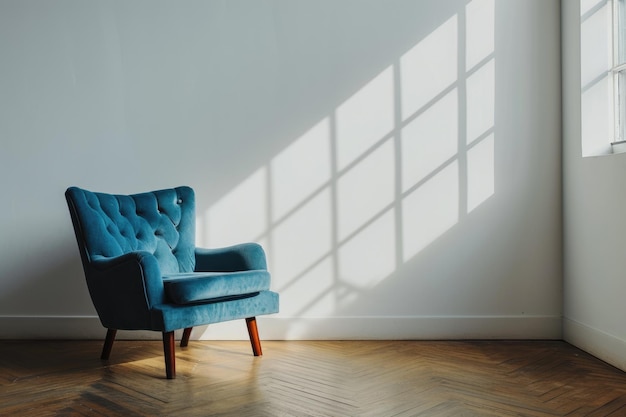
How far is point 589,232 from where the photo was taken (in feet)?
12.2

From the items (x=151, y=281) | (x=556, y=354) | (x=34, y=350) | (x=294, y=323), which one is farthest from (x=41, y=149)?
(x=556, y=354)

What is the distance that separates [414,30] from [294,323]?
2040mm

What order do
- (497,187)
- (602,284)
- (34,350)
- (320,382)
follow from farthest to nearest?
(497,187), (34,350), (602,284), (320,382)

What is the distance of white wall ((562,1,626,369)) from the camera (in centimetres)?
335

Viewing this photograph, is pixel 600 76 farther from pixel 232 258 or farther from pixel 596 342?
pixel 232 258

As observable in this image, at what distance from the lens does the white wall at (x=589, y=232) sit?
3348 mm

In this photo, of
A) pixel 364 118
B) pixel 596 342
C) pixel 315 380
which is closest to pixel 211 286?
pixel 315 380

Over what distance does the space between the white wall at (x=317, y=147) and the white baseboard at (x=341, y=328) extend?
0.04 ft

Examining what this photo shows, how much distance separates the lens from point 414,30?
4.18 m

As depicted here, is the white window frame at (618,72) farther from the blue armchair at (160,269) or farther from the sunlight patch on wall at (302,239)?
the blue armchair at (160,269)

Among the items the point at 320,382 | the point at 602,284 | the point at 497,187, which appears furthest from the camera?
the point at 497,187

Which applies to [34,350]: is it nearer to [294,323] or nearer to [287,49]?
[294,323]

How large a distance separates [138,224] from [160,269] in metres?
0.33

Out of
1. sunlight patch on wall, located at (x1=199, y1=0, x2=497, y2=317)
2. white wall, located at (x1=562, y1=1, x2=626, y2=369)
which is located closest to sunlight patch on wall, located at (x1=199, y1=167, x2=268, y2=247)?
sunlight patch on wall, located at (x1=199, y1=0, x2=497, y2=317)
